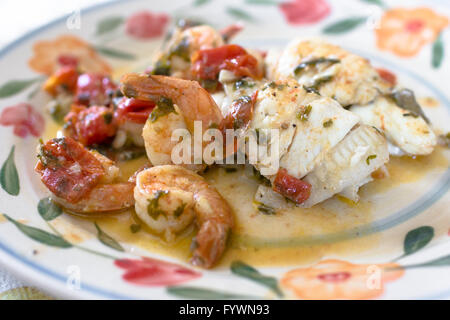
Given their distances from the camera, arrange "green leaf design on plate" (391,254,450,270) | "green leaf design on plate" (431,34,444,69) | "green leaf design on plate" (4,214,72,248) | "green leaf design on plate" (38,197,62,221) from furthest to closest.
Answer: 1. "green leaf design on plate" (431,34,444,69)
2. "green leaf design on plate" (38,197,62,221)
3. "green leaf design on plate" (4,214,72,248)
4. "green leaf design on plate" (391,254,450,270)

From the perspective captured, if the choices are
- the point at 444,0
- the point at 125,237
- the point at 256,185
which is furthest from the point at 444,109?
the point at 125,237

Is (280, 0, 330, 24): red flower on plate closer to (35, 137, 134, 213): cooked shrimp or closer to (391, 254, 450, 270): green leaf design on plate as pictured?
(35, 137, 134, 213): cooked shrimp

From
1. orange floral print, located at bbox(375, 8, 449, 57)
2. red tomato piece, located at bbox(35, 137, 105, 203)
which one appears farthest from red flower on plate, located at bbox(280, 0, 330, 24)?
red tomato piece, located at bbox(35, 137, 105, 203)

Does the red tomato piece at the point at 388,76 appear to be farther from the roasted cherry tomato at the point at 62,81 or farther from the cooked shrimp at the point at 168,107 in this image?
the roasted cherry tomato at the point at 62,81

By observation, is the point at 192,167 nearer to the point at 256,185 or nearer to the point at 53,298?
the point at 256,185

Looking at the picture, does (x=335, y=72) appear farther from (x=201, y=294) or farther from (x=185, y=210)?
(x=201, y=294)

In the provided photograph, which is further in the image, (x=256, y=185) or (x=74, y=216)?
(x=256, y=185)
